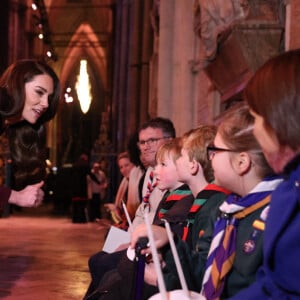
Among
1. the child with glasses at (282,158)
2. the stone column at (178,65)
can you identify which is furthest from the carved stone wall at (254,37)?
the stone column at (178,65)

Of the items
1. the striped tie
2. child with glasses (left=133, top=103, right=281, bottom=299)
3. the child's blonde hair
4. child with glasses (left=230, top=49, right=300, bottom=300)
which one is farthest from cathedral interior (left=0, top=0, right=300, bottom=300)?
child with glasses (left=230, top=49, right=300, bottom=300)

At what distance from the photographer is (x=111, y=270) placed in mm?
5582

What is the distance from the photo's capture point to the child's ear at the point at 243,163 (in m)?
3.10

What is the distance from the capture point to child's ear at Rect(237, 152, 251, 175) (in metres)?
3.10

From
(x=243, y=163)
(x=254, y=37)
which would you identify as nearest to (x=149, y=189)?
(x=254, y=37)

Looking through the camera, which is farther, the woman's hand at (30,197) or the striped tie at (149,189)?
the striped tie at (149,189)

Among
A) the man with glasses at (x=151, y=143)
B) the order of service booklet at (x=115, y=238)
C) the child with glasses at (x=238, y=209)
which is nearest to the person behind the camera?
the child with glasses at (x=238, y=209)

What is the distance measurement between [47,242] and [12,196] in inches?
371

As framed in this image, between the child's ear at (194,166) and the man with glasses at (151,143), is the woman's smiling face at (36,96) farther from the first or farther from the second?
the man with glasses at (151,143)

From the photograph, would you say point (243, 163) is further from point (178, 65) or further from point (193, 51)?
point (178, 65)

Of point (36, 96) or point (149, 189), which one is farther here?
point (149, 189)

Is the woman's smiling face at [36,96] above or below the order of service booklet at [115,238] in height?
above

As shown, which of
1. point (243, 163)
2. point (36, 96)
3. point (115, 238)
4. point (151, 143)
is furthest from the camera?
point (151, 143)

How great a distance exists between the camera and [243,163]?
3102mm
